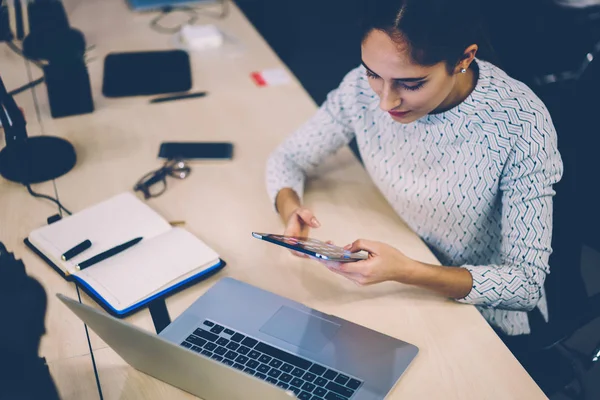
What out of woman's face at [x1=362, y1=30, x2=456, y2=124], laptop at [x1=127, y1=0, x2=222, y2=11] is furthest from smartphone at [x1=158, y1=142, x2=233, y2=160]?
laptop at [x1=127, y1=0, x2=222, y2=11]

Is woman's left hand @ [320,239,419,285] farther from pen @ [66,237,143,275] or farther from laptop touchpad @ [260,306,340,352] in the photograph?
pen @ [66,237,143,275]

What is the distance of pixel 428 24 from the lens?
998 millimetres

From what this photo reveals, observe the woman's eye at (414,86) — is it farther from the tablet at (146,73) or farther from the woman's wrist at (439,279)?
the tablet at (146,73)

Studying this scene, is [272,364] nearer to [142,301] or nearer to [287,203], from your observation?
[142,301]

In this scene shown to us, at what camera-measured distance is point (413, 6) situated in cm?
100

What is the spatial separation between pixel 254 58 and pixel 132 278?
105 centimetres

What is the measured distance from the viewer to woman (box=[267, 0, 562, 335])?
104 centimetres

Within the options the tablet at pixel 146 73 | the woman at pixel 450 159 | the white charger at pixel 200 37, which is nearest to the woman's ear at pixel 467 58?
the woman at pixel 450 159

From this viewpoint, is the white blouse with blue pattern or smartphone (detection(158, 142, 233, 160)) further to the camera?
smartphone (detection(158, 142, 233, 160))

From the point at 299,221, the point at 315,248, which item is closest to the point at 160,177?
the point at 299,221

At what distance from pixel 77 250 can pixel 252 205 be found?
0.39 meters

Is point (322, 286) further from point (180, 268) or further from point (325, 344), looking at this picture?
point (180, 268)

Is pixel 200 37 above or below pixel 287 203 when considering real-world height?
above

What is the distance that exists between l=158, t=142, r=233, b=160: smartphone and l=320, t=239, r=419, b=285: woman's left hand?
0.53 metres
